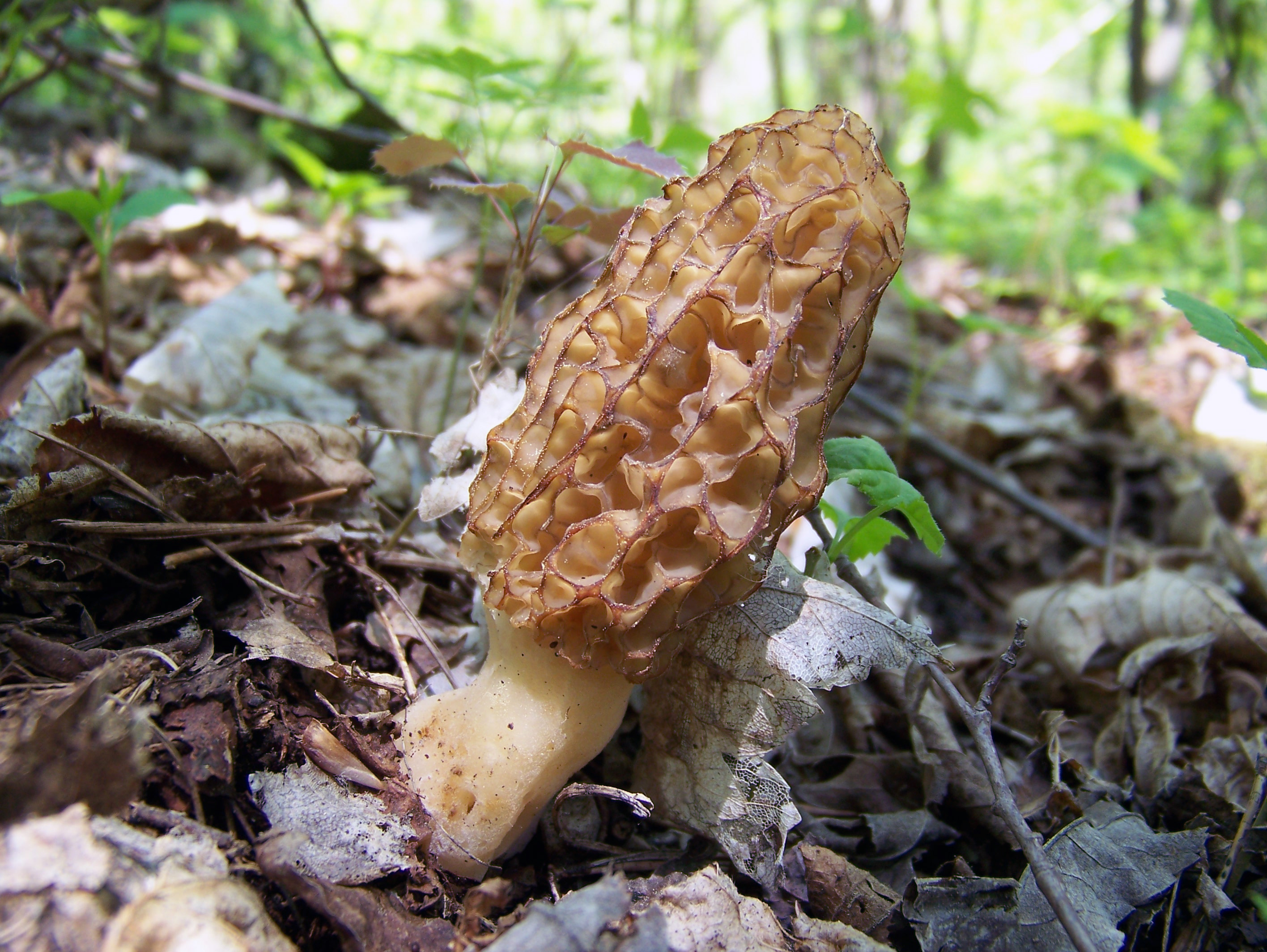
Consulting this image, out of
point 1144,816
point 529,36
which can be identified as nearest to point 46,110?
point 1144,816

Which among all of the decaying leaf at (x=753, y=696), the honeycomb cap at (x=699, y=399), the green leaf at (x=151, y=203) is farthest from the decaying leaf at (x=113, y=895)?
the green leaf at (x=151, y=203)

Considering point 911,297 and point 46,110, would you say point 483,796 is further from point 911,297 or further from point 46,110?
point 46,110

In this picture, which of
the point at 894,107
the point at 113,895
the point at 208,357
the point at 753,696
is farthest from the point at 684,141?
the point at 894,107

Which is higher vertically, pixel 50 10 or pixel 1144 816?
pixel 50 10

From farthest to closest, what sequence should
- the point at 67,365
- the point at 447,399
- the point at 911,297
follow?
the point at 911,297 < the point at 447,399 < the point at 67,365

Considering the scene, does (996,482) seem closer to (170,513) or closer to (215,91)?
(170,513)

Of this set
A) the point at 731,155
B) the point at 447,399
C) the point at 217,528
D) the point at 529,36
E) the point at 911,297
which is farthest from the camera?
the point at 529,36

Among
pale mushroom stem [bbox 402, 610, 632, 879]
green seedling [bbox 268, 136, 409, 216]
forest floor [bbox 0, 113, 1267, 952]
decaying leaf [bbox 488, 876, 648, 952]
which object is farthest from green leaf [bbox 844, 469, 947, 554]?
green seedling [bbox 268, 136, 409, 216]

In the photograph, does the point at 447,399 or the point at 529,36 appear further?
the point at 529,36
